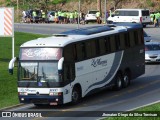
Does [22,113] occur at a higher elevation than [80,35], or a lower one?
lower

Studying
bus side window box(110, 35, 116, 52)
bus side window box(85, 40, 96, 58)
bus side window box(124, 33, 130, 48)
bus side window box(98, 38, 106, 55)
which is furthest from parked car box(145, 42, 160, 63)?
bus side window box(85, 40, 96, 58)

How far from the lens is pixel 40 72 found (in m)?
23.7

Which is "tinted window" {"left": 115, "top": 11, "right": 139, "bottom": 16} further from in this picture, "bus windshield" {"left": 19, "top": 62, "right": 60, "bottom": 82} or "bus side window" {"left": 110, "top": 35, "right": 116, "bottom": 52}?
"bus windshield" {"left": 19, "top": 62, "right": 60, "bottom": 82}

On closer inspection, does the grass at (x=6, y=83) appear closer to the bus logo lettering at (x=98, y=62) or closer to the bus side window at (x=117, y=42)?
the bus logo lettering at (x=98, y=62)

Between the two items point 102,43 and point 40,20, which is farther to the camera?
point 40,20

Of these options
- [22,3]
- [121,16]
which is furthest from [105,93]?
[22,3]

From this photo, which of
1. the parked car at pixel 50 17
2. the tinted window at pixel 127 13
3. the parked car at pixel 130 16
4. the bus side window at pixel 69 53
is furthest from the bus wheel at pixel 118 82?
the parked car at pixel 50 17

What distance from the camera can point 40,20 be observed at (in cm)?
8056

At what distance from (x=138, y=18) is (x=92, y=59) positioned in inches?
1652

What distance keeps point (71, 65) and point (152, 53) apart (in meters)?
16.1

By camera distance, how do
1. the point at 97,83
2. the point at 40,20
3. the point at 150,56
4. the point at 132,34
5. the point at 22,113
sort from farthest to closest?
the point at 40,20 < the point at 150,56 < the point at 132,34 < the point at 97,83 < the point at 22,113

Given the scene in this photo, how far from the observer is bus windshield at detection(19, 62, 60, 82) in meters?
23.6

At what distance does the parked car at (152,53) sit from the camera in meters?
39.2

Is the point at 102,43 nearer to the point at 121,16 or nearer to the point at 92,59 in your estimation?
the point at 92,59
